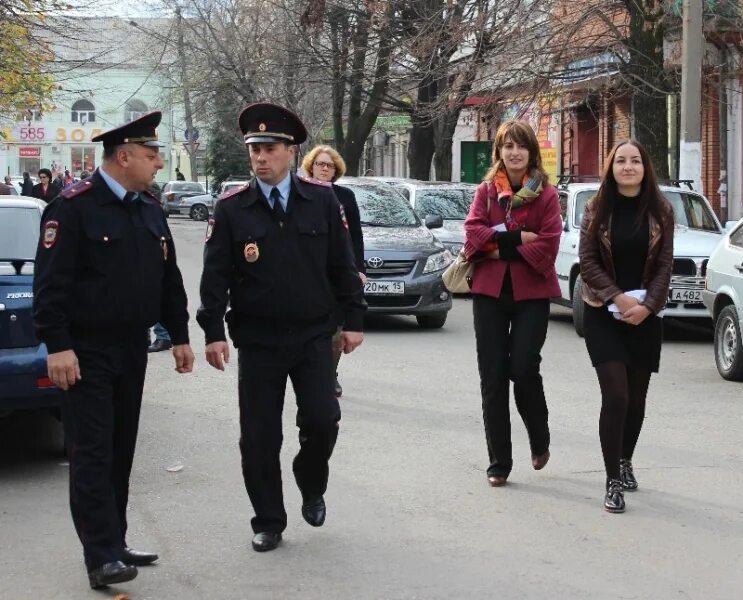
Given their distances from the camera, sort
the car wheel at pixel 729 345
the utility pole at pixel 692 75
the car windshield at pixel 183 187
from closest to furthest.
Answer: the car wheel at pixel 729 345, the utility pole at pixel 692 75, the car windshield at pixel 183 187

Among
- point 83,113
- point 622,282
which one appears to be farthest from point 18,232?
point 83,113

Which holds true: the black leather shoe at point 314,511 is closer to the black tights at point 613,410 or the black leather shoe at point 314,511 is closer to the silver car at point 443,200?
the black tights at point 613,410

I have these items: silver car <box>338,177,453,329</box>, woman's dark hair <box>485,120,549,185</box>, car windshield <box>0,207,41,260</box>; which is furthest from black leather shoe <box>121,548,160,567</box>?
silver car <box>338,177,453,329</box>

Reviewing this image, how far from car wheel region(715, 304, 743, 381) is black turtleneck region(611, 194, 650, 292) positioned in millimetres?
4603

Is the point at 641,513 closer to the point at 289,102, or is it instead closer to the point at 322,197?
the point at 322,197

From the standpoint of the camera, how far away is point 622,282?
673 centimetres

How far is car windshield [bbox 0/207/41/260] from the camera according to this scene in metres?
8.13

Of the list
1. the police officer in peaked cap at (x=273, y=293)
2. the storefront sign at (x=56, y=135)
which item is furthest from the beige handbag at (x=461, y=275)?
the storefront sign at (x=56, y=135)

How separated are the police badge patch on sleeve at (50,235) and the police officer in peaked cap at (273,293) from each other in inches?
28.6

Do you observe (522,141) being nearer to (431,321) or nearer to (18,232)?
(18,232)

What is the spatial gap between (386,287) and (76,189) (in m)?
9.42

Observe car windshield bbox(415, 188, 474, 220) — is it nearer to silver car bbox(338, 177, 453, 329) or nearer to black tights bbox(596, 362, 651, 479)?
silver car bbox(338, 177, 453, 329)

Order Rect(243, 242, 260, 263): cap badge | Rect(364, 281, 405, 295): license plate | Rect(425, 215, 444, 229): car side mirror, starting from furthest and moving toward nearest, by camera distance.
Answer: Rect(425, 215, 444, 229): car side mirror < Rect(364, 281, 405, 295): license plate < Rect(243, 242, 260, 263): cap badge

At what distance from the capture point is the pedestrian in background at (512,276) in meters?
6.98
